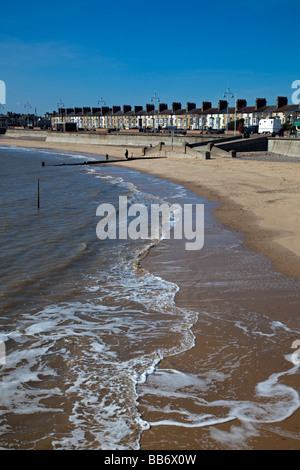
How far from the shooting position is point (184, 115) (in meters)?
115

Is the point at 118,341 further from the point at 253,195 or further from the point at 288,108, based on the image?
the point at 288,108

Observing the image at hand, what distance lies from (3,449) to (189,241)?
9.18 meters

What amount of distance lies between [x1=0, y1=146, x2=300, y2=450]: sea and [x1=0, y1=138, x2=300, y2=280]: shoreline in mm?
879

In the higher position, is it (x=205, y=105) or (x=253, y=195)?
(x=205, y=105)

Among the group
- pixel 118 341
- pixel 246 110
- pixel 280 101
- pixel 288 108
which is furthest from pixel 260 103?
pixel 118 341

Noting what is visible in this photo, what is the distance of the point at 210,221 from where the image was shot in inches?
631

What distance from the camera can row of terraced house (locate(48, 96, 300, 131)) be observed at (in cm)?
9331

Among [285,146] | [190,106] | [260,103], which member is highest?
[190,106]

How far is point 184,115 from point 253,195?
3841 inches

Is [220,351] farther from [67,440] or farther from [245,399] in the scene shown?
[67,440]

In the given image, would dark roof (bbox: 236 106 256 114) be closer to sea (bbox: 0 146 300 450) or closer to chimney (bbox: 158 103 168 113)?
chimney (bbox: 158 103 168 113)

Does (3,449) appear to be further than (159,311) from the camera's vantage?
No

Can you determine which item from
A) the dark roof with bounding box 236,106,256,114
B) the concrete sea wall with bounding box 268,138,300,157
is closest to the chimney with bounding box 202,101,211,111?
the dark roof with bounding box 236,106,256,114
